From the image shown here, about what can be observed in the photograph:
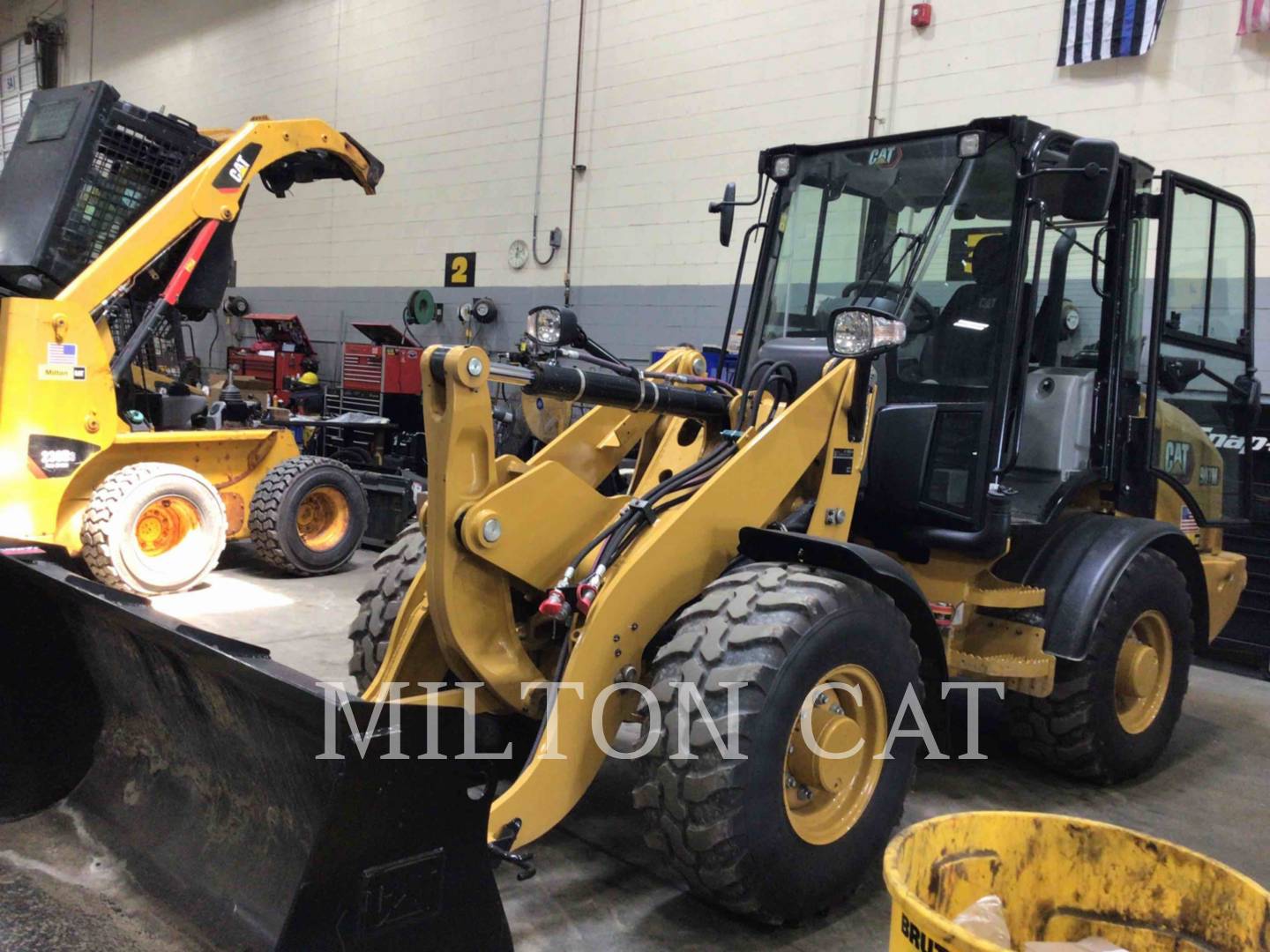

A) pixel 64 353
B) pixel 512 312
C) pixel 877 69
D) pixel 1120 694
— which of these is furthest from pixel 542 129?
pixel 1120 694

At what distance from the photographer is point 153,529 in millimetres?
6578

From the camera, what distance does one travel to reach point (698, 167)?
9547 mm

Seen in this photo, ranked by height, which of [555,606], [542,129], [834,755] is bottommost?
[834,755]

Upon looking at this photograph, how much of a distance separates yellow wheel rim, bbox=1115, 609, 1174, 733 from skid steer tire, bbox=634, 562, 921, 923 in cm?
171

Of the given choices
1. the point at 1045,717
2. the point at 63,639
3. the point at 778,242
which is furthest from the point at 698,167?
the point at 63,639

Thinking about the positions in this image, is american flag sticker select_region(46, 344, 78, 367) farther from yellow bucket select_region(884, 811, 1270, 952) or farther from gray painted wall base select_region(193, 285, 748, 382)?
yellow bucket select_region(884, 811, 1270, 952)

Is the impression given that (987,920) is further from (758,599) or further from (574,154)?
(574,154)

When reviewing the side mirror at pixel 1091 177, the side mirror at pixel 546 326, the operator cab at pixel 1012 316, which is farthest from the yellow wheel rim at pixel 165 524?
the side mirror at pixel 1091 177

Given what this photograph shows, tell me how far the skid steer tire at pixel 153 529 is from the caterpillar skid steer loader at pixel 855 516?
9.64 ft

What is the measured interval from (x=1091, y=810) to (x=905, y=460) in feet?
5.13

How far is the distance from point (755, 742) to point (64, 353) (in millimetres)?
5314

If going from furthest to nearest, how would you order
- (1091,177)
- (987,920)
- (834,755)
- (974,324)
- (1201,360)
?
(1201,360) → (974,324) → (1091,177) → (834,755) → (987,920)

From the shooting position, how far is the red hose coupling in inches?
114

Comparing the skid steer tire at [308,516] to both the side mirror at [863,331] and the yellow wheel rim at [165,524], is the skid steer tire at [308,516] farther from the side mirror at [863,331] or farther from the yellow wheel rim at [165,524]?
the side mirror at [863,331]
